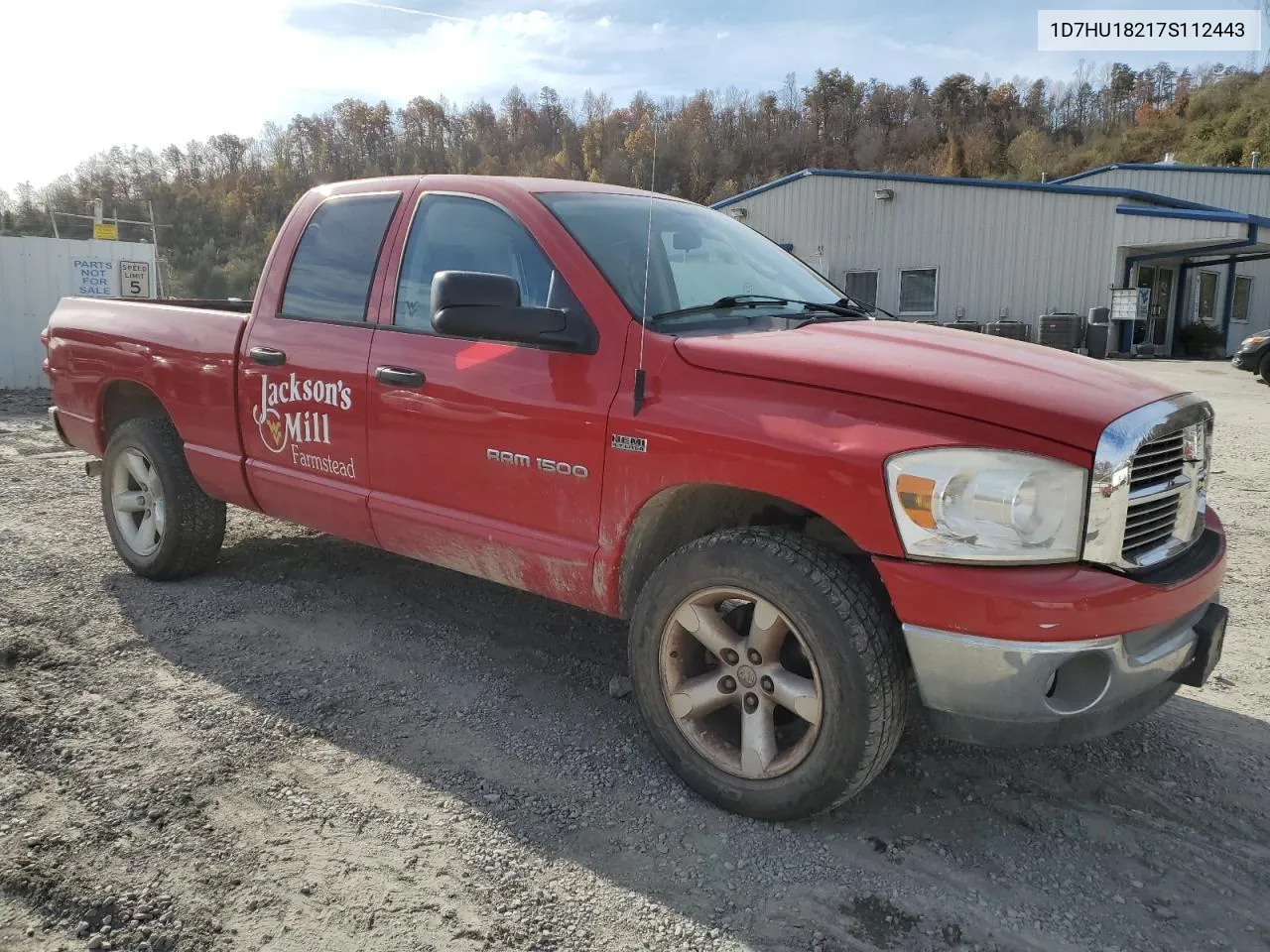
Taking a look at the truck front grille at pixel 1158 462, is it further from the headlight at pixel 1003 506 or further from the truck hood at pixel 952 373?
the headlight at pixel 1003 506

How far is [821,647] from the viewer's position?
8.36ft

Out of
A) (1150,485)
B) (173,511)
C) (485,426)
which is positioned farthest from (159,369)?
(1150,485)

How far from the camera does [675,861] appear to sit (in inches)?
103

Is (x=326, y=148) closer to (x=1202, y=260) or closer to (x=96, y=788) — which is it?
(x=96, y=788)

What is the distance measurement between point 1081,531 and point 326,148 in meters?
6.57

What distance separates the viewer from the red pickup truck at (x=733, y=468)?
2385mm

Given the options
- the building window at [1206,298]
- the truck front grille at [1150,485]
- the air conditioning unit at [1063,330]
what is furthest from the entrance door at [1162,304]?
the truck front grille at [1150,485]

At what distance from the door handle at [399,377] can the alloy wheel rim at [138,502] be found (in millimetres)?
1810

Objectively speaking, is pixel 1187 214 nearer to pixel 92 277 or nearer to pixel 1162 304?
pixel 1162 304

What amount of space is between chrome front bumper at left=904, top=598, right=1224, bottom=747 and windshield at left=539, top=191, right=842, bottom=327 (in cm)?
141

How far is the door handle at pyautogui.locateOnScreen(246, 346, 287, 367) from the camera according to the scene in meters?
4.02

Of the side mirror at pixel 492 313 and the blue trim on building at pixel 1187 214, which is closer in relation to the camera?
the side mirror at pixel 492 313

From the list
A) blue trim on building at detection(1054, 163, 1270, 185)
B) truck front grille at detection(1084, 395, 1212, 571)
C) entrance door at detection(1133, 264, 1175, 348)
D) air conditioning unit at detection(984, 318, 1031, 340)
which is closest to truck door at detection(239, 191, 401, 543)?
truck front grille at detection(1084, 395, 1212, 571)

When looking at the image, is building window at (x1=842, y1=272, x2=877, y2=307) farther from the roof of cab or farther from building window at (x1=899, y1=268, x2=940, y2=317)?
the roof of cab
